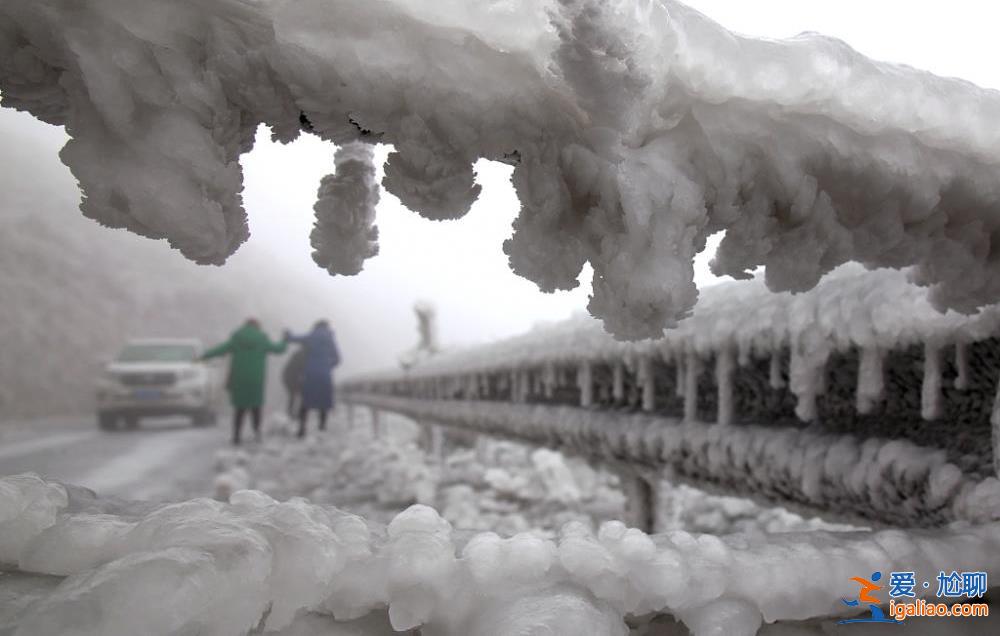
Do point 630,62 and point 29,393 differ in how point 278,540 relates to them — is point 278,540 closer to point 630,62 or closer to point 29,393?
point 630,62

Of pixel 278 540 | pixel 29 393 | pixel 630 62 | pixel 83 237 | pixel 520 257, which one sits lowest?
pixel 29 393

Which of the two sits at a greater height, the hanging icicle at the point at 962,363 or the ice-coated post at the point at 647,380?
the hanging icicle at the point at 962,363

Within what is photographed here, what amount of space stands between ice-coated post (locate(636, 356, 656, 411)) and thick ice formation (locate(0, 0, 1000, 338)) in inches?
30.7

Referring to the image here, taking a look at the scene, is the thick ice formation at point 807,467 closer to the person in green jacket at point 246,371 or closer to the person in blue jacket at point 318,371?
the person in green jacket at point 246,371

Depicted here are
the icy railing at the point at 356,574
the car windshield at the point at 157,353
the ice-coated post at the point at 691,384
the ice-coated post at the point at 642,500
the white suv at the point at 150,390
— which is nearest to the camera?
the icy railing at the point at 356,574

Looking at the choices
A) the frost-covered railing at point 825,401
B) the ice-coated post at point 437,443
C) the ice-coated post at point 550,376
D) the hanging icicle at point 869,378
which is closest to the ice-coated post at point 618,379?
the frost-covered railing at point 825,401

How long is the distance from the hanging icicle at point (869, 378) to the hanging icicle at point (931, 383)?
0.16 feet

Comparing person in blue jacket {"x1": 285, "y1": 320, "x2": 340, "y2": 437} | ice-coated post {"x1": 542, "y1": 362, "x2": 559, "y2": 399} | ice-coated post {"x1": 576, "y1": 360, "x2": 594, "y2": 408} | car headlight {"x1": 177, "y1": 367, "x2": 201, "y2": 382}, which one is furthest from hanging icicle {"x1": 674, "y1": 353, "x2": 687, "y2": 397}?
car headlight {"x1": 177, "y1": 367, "x2": 201, "y2": 382}

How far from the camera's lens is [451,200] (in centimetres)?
48

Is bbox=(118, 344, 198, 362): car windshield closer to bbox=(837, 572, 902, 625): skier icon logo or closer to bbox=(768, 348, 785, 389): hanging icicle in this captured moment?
bbox=(768, 348, 785, 389): hanging icicle

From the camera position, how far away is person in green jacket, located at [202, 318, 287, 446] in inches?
207

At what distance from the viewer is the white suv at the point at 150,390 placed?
23.1 feet

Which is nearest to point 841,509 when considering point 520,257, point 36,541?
point 520,257

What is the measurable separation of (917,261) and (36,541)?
0.71 meters
